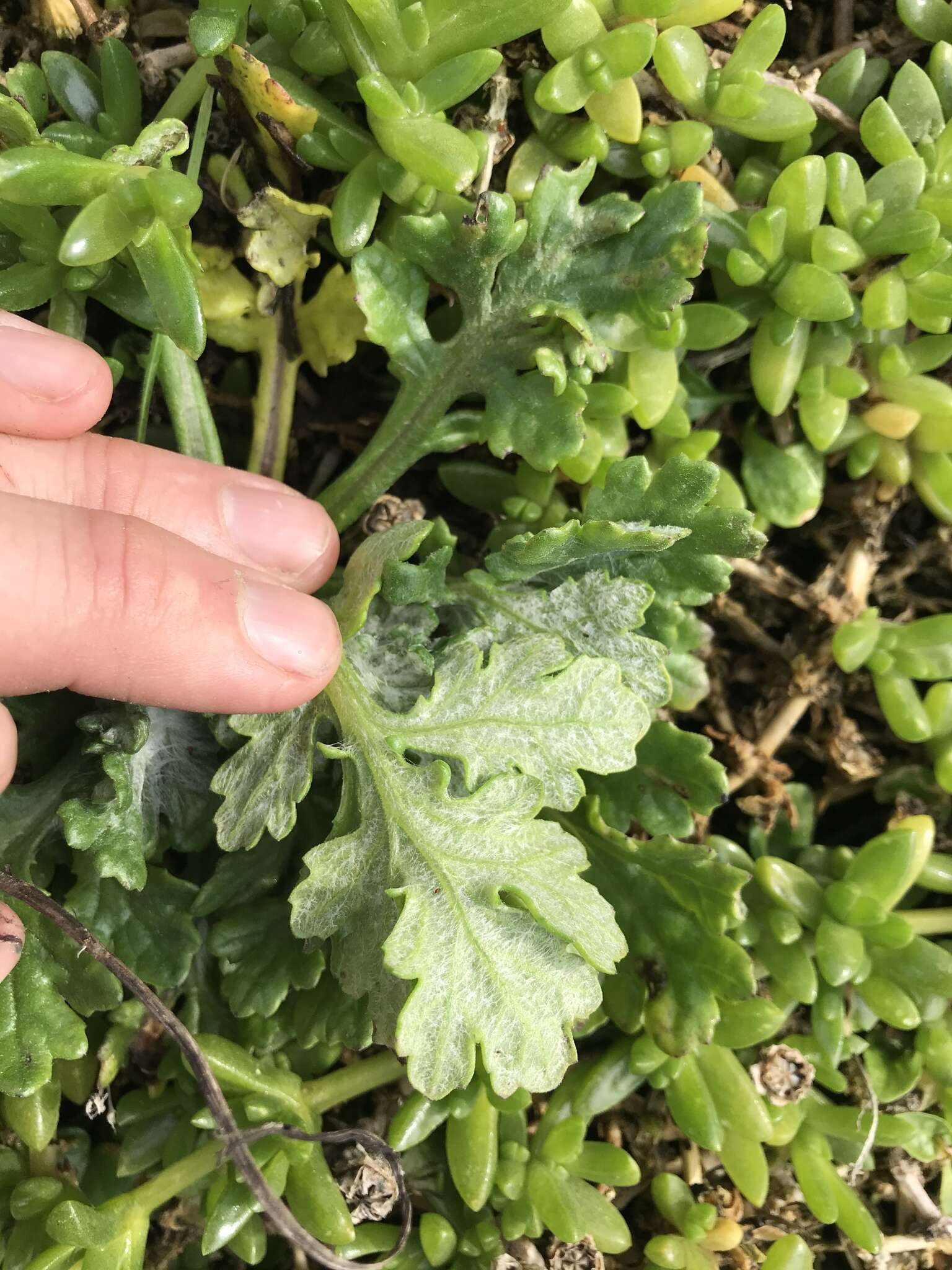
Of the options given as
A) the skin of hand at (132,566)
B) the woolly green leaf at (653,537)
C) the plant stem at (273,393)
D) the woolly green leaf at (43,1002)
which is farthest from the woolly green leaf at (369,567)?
the woolly green leaf at (43,1002)

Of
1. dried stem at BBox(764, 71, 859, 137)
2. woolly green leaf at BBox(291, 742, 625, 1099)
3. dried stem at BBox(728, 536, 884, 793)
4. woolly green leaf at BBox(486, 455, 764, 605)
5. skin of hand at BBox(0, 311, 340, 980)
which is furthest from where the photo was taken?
dried stem at BBox(728, 536, 884, 793)

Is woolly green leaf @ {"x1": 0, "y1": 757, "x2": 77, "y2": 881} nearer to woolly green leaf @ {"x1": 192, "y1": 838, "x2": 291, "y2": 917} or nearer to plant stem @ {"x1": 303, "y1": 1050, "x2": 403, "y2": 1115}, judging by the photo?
woolly green leaf @ {"x1": 192, "y1": 838, "x2": 291, "y2": 917}

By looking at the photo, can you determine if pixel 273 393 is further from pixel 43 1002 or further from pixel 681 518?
pixel 43 1002

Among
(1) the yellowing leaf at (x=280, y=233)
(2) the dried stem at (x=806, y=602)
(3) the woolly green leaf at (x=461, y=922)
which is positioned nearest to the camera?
(3) the woolly green leaf at (x=461, y=922)

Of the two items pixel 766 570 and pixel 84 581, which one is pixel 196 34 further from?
pixel 766 570

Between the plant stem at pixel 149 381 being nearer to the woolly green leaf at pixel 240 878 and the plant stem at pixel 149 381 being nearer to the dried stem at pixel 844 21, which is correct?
the woolly green leaf at pixel 240 878

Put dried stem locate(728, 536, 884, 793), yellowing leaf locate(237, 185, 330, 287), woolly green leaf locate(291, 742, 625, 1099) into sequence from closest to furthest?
1. woolly green leaf locate(291, 742, 625, 1099)
2. yellowing leaf locate(237, 185, 330, 287)
3. dried stem locate(728, 536, 884, 793)

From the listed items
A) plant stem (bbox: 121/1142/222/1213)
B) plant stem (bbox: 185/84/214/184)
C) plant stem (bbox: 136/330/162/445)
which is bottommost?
plant stem (bbox: 121/1142/222/1213)

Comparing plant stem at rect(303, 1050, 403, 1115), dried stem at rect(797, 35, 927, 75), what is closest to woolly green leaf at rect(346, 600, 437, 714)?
plant stem at rect(303, 1050, 403, 1115)
